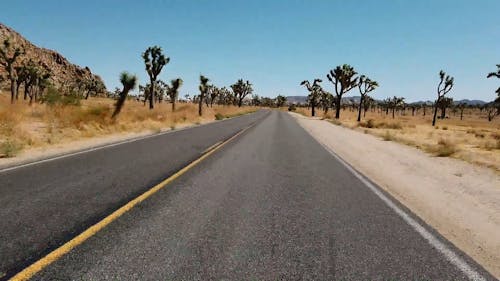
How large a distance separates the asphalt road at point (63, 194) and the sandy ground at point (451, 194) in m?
4.85

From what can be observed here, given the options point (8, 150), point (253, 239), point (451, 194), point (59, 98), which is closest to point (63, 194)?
point (253, 239)

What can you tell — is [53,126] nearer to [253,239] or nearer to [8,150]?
[8,150]

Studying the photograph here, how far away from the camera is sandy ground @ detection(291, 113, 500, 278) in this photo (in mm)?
4488

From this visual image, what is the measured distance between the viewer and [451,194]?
7.22 meters

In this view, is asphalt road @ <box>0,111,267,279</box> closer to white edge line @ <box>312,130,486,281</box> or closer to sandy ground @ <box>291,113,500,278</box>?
white edge line @ <box>312,130,486,281</box>

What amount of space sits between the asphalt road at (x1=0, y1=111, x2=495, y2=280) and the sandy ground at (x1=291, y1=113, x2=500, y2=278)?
1.47 feet

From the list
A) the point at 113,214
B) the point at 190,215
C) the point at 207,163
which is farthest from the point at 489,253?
the point at 207,163

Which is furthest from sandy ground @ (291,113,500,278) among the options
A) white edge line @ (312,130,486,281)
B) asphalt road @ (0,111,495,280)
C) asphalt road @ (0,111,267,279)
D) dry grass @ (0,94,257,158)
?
dry grass @ (0,94,257,158)

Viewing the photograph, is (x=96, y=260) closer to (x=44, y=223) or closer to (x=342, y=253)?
(x=44, y=223)

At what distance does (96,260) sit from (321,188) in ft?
15.3

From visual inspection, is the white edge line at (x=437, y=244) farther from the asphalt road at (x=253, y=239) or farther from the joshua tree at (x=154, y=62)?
the joshua tree at (x=154, y=62)

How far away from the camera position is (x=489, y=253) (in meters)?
4.05

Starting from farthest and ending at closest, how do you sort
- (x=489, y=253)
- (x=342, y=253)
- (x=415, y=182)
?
(x=415, y=182) → (x=489, y=253) → (x=342, y=253)

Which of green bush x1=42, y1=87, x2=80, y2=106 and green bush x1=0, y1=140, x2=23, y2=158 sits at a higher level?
green bush x1=42, y1=87, x2=80, y2=106
